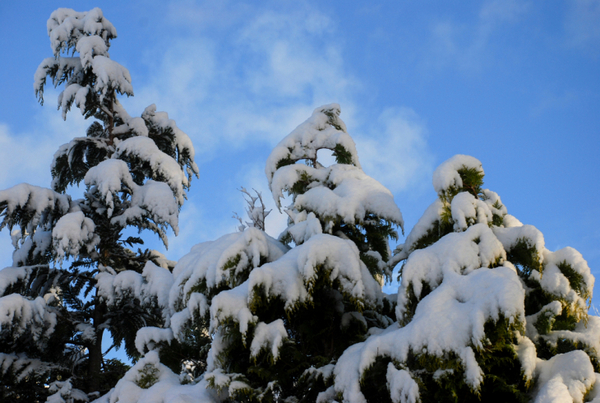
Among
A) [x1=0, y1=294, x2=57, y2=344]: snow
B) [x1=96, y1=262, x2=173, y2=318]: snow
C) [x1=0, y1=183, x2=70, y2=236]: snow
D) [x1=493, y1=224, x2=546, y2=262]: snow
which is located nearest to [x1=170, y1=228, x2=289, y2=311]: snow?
[x1=96, y1=262, x2=173, y2=318]: snow

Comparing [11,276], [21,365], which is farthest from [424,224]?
[11,276]

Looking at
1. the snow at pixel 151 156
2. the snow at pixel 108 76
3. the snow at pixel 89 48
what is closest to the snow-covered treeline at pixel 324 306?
the snow at pixel 151 156

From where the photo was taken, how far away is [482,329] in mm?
2869

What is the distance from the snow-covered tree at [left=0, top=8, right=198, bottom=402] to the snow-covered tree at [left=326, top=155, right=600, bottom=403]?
3481mm

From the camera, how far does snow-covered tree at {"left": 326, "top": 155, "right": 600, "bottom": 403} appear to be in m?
2.92

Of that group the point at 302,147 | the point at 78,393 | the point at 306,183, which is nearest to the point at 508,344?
A: the point at 306,183

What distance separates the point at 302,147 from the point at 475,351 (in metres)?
3.21

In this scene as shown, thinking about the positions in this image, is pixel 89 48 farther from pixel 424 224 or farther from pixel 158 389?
pixel 424 224

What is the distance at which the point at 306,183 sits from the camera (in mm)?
5230

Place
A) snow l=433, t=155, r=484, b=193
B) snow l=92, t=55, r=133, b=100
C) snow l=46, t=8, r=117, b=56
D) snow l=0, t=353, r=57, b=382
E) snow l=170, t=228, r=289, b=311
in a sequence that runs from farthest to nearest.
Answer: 1. snow l=46, t=8, r=117, b=56
2. snow l=92, t=55, r=133, b=100
3. snow l=0, t=353, r=57, b=382
4. snow l=433, t=155, r=484, b=193
5. snow l=170, t=228, r=289, b=311

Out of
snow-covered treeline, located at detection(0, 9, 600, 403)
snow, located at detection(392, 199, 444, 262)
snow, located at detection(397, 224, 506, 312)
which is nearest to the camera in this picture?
snow-covered treeline, located at detection(0, 9, 600, 403)

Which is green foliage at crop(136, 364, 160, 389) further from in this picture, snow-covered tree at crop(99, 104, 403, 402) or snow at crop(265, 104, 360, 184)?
snow at crop(265, 104, 360, 184)

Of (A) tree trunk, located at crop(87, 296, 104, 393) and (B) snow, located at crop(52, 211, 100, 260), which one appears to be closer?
(B) snow, located at crop(52, 211, 100, 260)

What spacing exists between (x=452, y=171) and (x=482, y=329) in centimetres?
171
